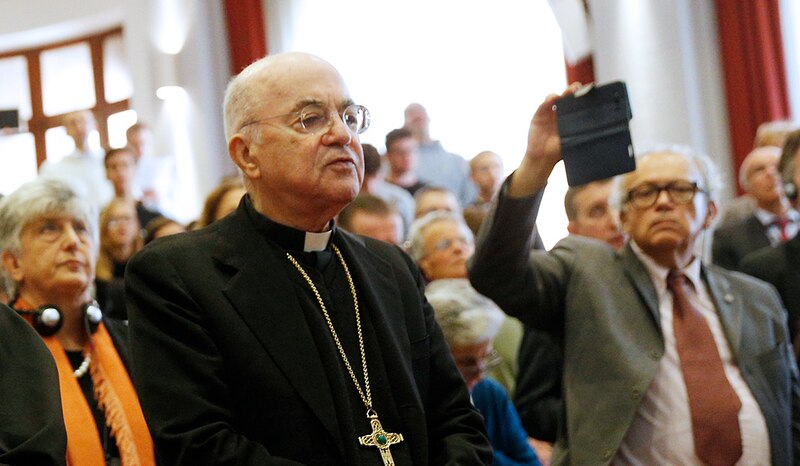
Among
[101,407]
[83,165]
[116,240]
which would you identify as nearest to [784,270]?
[101,407]

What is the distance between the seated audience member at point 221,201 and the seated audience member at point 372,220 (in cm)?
45

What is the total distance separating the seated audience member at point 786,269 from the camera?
3951mm

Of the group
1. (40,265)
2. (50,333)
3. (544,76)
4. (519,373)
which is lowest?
(519,373)

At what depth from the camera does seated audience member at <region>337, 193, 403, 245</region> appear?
415cm

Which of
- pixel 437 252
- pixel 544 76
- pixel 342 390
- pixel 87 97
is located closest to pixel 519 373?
pixel 437 252

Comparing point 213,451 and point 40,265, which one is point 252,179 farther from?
point 40,265

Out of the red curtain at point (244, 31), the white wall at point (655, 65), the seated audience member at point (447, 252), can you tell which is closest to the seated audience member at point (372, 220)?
the seated audience member at point (447, 252)

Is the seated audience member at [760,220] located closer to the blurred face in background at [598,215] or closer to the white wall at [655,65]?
the blurred face in background at [598,215]

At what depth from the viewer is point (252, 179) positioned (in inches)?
94.6

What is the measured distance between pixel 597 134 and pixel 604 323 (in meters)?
0.69

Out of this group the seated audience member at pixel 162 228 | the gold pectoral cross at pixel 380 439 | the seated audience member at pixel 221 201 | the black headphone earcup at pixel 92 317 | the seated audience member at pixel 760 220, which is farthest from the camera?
the seated audience member at pixel 760 220

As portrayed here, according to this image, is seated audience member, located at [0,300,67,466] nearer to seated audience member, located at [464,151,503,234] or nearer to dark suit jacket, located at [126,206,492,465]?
dark suit jacket, located at [126,206,492,465]

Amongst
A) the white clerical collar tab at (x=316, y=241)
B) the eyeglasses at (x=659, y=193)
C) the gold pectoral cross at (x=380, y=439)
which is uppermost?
the eyeglasses at (x=659, y=193)

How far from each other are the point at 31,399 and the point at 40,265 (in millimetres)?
854
